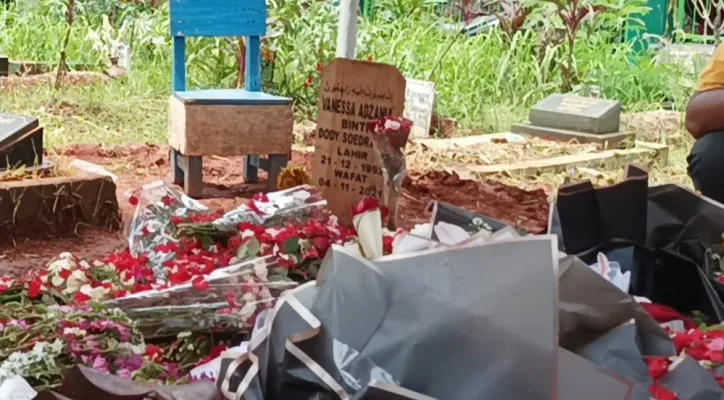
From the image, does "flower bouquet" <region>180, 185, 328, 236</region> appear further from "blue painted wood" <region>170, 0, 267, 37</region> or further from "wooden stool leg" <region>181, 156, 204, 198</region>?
"blue painted wood" <region>170, 0, 267, 37</region>

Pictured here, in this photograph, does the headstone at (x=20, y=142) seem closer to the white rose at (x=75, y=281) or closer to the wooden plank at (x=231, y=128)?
the wooden plank at (x=231, y=128)

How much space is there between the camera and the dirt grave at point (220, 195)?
4.14 meters

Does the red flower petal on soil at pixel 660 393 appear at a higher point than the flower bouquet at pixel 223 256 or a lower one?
higher

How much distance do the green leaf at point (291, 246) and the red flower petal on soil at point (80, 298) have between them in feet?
1.82

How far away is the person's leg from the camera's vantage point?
3.91 meters

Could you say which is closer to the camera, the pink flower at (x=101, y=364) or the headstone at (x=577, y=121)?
the pink flower at (x=101, y=364)

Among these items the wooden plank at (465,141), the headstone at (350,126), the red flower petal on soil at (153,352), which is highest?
the headstone at (350,126)

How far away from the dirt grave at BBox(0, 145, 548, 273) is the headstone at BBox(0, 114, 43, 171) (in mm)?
402

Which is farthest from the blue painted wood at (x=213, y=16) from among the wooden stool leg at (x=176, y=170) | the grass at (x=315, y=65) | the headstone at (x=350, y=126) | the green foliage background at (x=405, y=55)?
the green foliage background at (x=405, y=55)

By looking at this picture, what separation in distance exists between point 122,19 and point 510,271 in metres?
9.43

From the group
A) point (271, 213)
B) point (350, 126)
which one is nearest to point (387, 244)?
point (271, 213)

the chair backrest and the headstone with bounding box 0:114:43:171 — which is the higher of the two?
the chair backrest

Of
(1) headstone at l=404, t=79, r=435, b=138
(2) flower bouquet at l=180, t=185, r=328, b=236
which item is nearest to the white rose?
(2) flower bouquet at l=180, t=185, r=328, b=236

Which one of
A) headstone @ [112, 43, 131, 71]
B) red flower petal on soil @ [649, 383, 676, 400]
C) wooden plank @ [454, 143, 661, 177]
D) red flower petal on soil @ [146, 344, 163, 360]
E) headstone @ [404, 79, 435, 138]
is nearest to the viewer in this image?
red flower petal on soil @ [649, 383, 676, 400]
